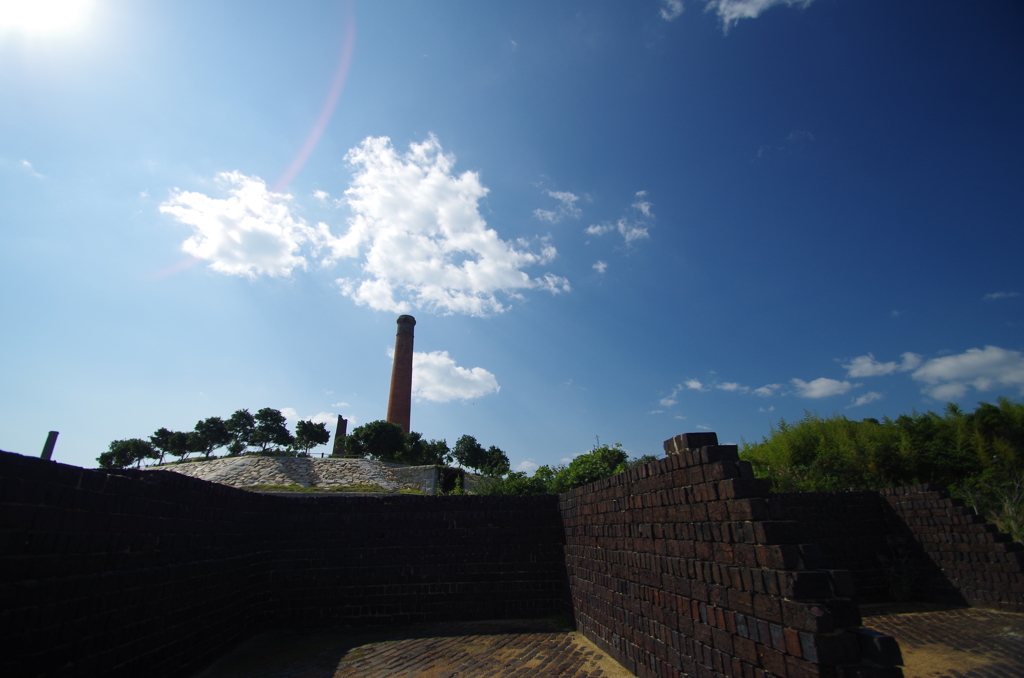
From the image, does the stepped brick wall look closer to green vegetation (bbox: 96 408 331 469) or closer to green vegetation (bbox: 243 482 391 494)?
green vegetation (bbox: 243 482 391 494)

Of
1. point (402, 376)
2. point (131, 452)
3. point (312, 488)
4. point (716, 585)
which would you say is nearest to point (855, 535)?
point (716, 585)

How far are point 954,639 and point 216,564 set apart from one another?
36.5ft

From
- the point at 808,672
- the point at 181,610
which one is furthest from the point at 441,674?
the point at 808,672

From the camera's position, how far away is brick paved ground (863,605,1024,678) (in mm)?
5691

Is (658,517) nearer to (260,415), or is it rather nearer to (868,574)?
(868,574)

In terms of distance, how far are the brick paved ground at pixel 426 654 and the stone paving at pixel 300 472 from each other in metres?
21.3

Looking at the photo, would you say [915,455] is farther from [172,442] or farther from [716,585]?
[172,442]

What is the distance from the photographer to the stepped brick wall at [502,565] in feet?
11.3

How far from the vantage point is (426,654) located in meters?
6.71

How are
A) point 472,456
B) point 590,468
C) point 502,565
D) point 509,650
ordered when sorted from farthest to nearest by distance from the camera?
point 472,456
point 590,468
point 502,565
point 509,650

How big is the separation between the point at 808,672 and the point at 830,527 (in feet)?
28.0

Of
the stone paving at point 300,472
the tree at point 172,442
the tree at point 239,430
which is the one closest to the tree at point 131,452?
the tree at point 172,442

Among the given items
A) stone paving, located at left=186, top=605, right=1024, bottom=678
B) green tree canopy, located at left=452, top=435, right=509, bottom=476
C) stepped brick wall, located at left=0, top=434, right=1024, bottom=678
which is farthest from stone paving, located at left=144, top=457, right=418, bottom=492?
stone paving, located at left=186, top=605, right=1024, bottom=678

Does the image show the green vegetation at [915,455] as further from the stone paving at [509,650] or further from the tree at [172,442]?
the tree at [172,442]
